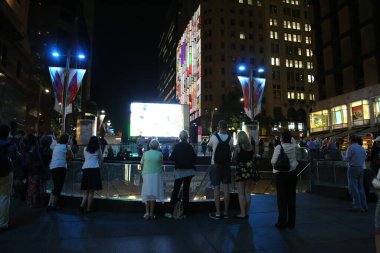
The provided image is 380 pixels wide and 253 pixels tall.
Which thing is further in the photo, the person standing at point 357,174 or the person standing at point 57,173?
the person standing at point 357,174

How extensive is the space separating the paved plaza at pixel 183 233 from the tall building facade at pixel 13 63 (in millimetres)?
19514

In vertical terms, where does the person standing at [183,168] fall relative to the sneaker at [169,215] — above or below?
above

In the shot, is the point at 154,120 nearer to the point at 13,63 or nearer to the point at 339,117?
the point at 13,63

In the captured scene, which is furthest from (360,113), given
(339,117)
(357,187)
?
(357,187)

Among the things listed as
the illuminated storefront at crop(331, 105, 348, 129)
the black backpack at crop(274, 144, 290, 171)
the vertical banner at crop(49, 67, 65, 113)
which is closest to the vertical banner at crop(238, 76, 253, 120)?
the vertical banner at crop(49, 67, 65, 113)

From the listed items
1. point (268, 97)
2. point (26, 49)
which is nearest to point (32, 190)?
point (26, 49)

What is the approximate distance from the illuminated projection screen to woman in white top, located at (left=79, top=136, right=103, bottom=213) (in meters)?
22.2

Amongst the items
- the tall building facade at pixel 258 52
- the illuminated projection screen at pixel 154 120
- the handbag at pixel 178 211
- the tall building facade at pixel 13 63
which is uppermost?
the tall building facade at pixel 258 52

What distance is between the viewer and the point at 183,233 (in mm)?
6023

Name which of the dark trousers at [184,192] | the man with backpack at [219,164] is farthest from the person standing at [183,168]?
the man with backpack at [219,164]

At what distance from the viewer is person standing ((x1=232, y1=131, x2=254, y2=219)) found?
7113mm

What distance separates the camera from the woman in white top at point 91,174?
7.70 m

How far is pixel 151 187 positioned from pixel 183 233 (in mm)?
1646

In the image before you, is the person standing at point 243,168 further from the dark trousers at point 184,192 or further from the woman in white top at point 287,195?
the dark trousers at point 184,192
